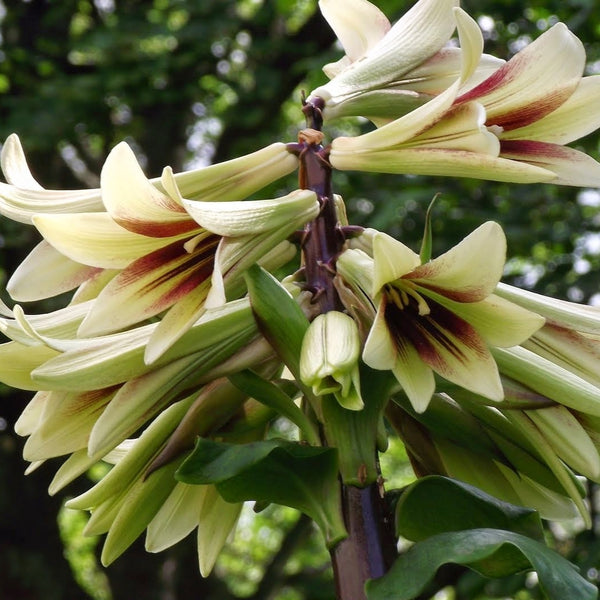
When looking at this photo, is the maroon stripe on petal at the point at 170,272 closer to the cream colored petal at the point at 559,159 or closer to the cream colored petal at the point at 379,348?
the cream colored petal at the point at 379,348

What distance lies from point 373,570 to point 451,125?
41 centimetres

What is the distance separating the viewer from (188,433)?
0.98 meters

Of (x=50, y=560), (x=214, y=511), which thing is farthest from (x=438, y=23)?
(x=50, y=560)

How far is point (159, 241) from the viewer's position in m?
0.96

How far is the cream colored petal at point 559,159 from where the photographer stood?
1012 millimetres

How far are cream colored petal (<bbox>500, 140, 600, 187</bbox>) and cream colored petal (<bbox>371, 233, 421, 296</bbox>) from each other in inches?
8.8

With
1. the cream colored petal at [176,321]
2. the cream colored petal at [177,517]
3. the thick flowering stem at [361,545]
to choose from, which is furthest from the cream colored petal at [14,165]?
the thick flowering stem at [361,545]

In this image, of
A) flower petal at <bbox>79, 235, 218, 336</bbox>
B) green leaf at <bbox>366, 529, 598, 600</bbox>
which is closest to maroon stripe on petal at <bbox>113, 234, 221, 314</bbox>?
flower petal at <bbox>79, 235, 218, 336</bbox>

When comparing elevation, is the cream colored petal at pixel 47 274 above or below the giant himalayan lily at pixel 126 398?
above

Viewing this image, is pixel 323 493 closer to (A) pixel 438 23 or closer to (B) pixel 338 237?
(B) pixel 338 237

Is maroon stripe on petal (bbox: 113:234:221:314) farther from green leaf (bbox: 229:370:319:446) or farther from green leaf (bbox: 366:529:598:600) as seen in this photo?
green leaf (bbox: 366:529:598:600)

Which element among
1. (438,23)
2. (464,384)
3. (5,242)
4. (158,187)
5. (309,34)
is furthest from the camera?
(309,34)

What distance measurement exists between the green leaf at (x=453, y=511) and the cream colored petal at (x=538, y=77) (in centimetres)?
36

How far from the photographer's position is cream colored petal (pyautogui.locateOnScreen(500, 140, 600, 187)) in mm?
1012
